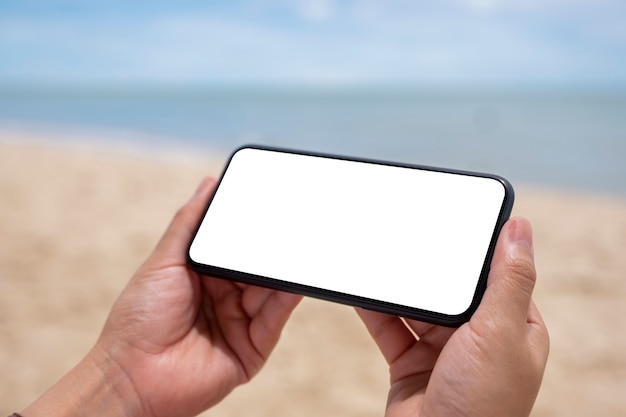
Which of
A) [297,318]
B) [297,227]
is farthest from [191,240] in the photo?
[297,318]

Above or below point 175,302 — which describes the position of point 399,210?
above

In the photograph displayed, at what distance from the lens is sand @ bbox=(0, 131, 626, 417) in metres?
2.46

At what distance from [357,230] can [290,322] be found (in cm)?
192

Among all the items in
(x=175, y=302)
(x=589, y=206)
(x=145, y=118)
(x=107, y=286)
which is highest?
(x=175, y=302)

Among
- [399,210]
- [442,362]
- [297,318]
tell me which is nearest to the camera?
[442,362]

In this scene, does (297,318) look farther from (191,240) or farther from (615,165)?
(615,165)

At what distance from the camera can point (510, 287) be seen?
966mm

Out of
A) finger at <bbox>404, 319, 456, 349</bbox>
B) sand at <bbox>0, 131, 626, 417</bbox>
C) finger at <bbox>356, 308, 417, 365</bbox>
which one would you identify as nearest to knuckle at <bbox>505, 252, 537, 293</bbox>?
finger at <bbox>404, 319, 456, 349</bbox>

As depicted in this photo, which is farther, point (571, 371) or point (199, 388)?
point (571, 371)

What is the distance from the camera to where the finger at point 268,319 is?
4.92 ft

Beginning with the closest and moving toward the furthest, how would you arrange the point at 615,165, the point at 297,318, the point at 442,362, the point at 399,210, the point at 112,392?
the point at 442,362
the point at 399,210
the point at 112,392
the point at 297,318
the point at 615,165

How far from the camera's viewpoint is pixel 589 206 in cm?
586

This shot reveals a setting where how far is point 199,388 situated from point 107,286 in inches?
83.2

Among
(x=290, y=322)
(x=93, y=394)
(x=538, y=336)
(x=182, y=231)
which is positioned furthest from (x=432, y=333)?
(x=290, y=322)
